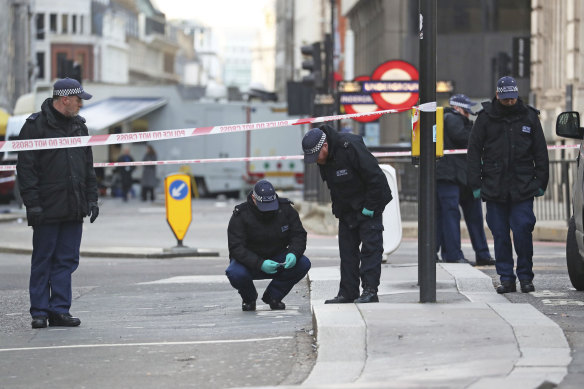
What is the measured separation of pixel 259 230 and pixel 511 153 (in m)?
2.01

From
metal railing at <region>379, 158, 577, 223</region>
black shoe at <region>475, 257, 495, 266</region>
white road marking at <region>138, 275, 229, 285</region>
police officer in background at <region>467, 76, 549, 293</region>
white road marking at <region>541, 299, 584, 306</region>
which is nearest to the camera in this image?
white road marking at <region>541, 299, 584, 306</region>

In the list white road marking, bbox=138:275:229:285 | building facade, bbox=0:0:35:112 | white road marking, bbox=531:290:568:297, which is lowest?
white road marking, bbox=138:275:229:285

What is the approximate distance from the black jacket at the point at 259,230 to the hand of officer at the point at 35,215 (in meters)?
1.50

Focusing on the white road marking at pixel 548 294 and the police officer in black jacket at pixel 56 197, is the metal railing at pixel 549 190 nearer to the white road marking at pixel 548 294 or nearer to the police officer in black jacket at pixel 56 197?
the white road marking at pixel 548 294

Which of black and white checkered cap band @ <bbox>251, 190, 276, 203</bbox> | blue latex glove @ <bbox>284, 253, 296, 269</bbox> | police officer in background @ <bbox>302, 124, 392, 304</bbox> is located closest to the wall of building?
blue latex glove @ <bbox>284, 253, 296, 269</bbox>

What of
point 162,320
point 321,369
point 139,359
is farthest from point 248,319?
point 321,369

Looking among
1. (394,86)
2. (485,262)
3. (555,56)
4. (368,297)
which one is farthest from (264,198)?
(555,56)

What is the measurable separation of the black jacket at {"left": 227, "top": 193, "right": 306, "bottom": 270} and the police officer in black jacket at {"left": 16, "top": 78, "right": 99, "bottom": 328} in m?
1.13

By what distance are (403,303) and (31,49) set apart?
232ft

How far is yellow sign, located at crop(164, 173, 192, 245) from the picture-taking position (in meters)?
18.4

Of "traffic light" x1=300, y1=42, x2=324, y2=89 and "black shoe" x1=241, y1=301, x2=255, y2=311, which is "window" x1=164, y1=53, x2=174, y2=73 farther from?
"black shoe" x1=241, y1=301, x2=255, y2=311

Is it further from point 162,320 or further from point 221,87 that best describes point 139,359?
point 221,87

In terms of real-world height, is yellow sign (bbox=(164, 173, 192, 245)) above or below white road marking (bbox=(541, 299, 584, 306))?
above

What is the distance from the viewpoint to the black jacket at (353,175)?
9.91 metres
